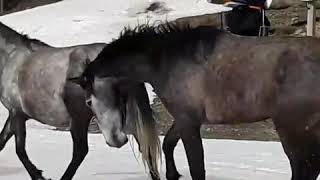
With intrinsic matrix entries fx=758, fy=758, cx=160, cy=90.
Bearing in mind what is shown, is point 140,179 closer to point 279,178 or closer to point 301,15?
point 279,178

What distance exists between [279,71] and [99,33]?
920 centimetres

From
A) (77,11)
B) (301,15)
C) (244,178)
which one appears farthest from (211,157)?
(77,11)

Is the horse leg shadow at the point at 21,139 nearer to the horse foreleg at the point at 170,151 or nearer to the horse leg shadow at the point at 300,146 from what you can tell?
the horse foreleg at the point at 170,151

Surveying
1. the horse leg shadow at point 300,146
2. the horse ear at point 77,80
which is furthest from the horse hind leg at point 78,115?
the horse leg shadow at point 300,146

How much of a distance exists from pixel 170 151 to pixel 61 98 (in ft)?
3.32

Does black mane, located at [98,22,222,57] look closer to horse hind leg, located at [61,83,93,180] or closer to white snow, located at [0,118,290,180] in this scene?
horse hind leg, located at [61,83,93,180]

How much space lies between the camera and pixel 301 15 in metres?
12.5

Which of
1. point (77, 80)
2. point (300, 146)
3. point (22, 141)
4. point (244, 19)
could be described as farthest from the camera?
point (244, 19)

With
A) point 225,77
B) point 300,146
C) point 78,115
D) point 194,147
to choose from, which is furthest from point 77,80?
point 300,146

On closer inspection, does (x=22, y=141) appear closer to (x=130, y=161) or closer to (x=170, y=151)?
(x=170, y=151)

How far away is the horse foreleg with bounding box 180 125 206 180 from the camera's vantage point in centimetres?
483

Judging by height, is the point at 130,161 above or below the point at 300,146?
below

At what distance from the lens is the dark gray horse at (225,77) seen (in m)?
4.45

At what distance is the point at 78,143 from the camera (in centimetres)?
553
